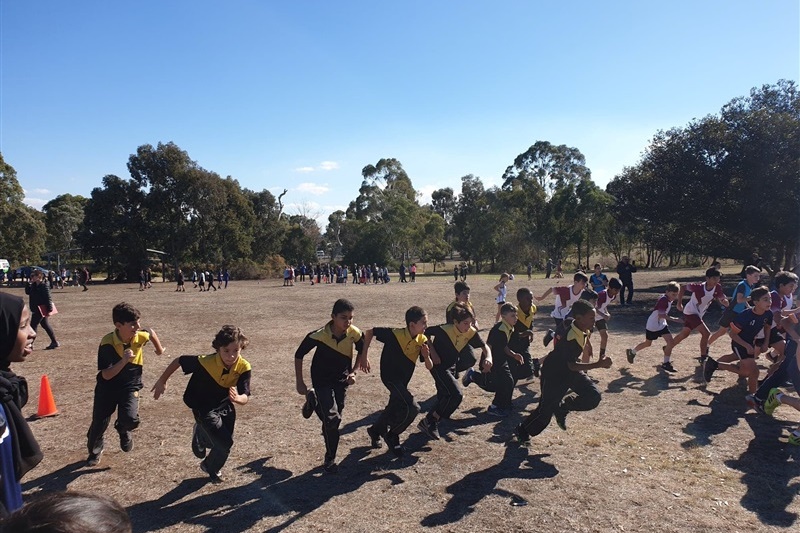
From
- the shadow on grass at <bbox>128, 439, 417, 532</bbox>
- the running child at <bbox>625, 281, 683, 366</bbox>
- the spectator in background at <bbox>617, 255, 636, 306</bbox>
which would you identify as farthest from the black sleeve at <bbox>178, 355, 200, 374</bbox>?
the spectator in background at <bbox>617, 255, 636, 306</bbox>

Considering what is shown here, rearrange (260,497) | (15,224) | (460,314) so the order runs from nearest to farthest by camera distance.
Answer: (260,497) < (460,314) < (15,224)

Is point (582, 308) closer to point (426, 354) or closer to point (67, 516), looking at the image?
point (426, 354)

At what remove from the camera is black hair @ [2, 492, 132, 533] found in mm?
1315

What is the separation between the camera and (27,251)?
4966 centimetres

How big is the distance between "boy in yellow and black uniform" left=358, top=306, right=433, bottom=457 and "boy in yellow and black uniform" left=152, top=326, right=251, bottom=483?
140cm

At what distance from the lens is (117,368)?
570 cm

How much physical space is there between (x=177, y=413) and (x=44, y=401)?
1.92 metres

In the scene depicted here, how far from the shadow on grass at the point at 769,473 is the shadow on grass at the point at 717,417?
350 mm

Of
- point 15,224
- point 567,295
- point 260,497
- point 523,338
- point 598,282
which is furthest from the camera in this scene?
point 15,224

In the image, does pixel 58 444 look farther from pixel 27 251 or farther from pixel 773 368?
pixel 27 251

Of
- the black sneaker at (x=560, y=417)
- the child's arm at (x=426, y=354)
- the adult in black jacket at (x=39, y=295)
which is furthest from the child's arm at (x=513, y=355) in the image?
the adult in black jacket at (x=39, y=295)

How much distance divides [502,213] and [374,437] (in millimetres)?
55350

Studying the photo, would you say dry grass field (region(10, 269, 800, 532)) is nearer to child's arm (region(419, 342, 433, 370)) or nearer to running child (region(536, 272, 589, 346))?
child's arm (region(419, 342, 433, 370))

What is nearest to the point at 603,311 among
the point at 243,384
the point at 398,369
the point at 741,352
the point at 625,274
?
the point at 741,352
